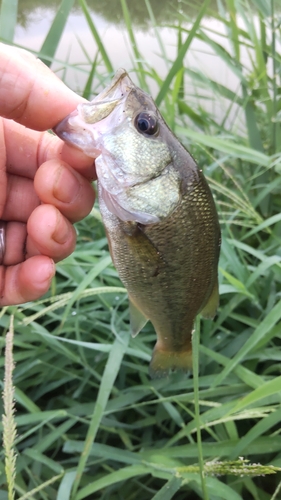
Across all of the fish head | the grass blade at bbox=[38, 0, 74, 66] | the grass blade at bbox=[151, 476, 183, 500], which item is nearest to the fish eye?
the fish head

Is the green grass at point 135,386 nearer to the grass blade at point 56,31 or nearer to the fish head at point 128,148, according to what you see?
the grass blade at point 56,31

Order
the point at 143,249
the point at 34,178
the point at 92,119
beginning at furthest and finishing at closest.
Answer: the point at 34,178
the point at 143,249
the point at 92,119

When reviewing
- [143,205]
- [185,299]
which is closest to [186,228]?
[143,205]

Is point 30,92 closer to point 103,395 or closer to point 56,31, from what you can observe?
point 56,31

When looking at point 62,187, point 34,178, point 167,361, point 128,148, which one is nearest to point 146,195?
point 128,148

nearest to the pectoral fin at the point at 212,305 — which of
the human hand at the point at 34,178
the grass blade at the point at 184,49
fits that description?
the human hand at the point at 34,178

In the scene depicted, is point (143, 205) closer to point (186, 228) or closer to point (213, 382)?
point (186, 228)
